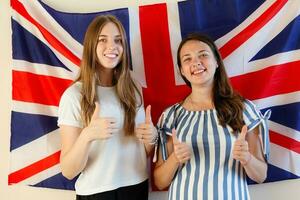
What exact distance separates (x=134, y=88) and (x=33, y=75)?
443 millimetres

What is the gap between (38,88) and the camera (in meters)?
1.30

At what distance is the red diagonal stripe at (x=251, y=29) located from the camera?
1.19 metres

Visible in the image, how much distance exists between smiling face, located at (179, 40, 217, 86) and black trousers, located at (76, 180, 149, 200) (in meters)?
0.37

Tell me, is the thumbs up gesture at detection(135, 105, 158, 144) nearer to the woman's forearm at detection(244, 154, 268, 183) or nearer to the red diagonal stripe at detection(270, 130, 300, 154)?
the woman's forearm at detection(244, 154, 268, 183)

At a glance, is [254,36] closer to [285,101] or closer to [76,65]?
[285,101]

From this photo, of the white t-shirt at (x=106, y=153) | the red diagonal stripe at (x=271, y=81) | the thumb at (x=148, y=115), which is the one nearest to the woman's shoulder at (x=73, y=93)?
the white t-shirt at (x=106, y=153)

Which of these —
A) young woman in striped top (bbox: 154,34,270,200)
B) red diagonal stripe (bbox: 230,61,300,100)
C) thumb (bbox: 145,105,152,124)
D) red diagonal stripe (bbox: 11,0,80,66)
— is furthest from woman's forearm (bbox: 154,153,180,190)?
red diagonal stripe (bbox: 11,0,80,66)

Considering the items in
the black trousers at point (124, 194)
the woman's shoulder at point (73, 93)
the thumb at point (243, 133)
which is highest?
the woman's shoulder at point (73, 93)

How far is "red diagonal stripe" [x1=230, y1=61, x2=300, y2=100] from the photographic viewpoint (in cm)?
118

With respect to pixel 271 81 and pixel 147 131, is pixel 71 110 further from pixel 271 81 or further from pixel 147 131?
pixel 271 81

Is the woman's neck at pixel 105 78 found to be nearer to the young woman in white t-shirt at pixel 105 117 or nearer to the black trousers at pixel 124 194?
the young woman in white t-shirt at pixel 105 117

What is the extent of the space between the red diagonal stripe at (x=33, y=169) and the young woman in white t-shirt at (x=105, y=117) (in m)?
0.30

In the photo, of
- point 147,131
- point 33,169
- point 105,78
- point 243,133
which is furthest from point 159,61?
point 33,169

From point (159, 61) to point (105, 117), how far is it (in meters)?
0.39
